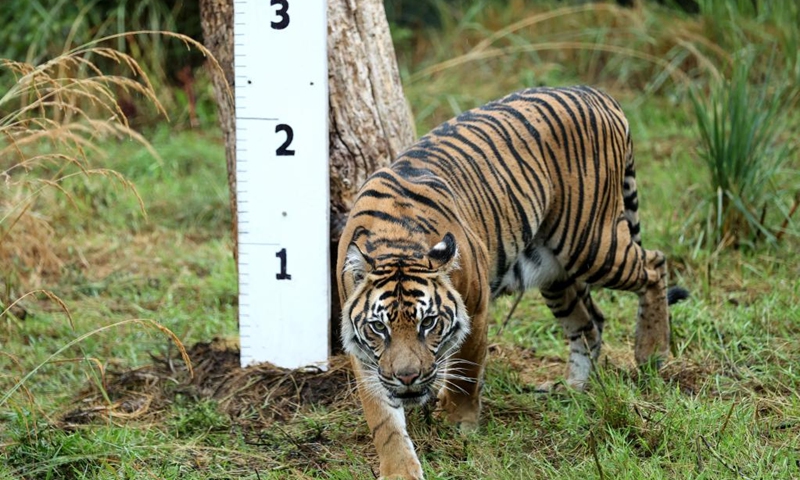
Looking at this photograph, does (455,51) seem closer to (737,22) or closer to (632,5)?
(632,5)

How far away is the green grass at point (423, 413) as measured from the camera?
3.76m

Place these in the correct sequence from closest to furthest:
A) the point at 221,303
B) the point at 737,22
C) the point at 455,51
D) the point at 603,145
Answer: the point at 603,145, the point at 221,303, the point at 737,22, the point at 455,51

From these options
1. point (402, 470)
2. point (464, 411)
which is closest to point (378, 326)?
point (402, 470)

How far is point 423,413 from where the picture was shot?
164 inches

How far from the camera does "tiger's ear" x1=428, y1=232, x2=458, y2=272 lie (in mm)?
3484

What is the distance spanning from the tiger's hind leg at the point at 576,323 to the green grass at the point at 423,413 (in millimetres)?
134

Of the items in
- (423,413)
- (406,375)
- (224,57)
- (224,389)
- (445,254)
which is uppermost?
(224,57)

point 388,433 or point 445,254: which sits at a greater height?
point 445,254

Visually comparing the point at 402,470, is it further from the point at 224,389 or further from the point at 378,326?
the point at 224,389

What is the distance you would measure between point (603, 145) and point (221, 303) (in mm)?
2613

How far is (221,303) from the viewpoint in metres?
5.98

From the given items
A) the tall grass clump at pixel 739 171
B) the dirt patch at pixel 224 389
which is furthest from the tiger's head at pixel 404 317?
the tall grass clump at pixel 739 171

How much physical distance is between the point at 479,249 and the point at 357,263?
2.16ft

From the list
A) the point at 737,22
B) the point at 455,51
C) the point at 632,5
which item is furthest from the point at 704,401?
the point at 632,5
